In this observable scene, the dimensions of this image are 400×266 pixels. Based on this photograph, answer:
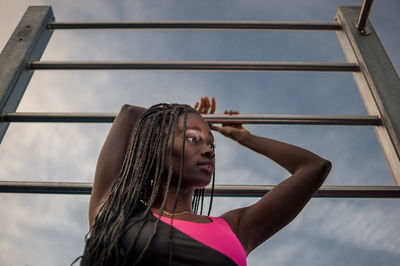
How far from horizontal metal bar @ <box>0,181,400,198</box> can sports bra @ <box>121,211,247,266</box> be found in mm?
186

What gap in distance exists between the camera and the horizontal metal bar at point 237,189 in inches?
43.9

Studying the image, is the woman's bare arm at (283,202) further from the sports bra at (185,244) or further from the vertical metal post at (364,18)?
the vertical metal post at (364,18)

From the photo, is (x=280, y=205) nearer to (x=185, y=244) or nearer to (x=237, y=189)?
(x=237, y=189)

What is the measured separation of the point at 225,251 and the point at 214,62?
763 mm

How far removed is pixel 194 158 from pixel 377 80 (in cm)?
75

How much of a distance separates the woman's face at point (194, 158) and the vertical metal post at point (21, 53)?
2.01 feet

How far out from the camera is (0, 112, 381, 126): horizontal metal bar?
125cm

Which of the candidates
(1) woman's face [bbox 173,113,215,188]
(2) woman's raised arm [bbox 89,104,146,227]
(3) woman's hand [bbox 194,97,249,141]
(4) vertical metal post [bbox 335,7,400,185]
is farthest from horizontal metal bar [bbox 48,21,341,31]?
A: (1) woman's face [bbox 173,113,215,188]

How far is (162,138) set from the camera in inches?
42.8

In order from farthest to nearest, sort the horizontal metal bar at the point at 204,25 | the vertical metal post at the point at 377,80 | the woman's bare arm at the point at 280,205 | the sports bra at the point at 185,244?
the horizontal metal bar at the point at 204,25, the vertical metal post at the point at 377,80, the woman's bare arm at the point at 280,205, the sports bra at the point at 185,244

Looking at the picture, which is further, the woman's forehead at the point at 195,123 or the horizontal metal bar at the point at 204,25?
the horizontal metal bar at the point at 204,25

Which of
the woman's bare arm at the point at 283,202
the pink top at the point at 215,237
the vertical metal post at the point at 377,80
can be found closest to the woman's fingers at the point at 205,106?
the woman's bare arm at the point at 283,202

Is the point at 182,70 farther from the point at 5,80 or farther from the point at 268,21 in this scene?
the point at 5,80

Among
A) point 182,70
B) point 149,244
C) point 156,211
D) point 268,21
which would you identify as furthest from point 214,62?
point 149,244
